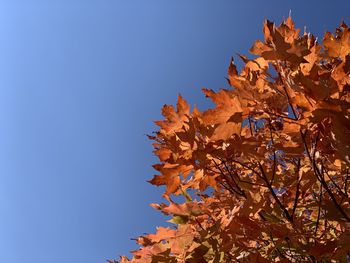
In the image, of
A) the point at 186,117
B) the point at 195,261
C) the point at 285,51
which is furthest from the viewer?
the point at 195,261

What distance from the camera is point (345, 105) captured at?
128 cm

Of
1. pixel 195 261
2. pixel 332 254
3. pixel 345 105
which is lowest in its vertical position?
pixel 332 254

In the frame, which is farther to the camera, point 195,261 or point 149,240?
point 149,240

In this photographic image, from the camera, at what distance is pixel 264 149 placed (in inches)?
65.2

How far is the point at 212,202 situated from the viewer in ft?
6.53

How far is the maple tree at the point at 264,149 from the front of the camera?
1.37 metres

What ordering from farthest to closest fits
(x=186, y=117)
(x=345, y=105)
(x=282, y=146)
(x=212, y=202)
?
(x=212, y=202)
(x=186, y=117)
(x=282, y=146)
(x=345, y=105)

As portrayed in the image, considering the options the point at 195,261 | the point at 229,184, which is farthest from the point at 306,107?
the point at 195,261

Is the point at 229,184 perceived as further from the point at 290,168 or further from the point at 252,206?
the point at 290,168

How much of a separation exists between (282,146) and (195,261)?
0.77 m

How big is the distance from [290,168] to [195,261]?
792 mm

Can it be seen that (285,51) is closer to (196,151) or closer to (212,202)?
(196,151)

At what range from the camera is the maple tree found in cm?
137

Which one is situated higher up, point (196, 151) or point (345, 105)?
point (196, 151)
